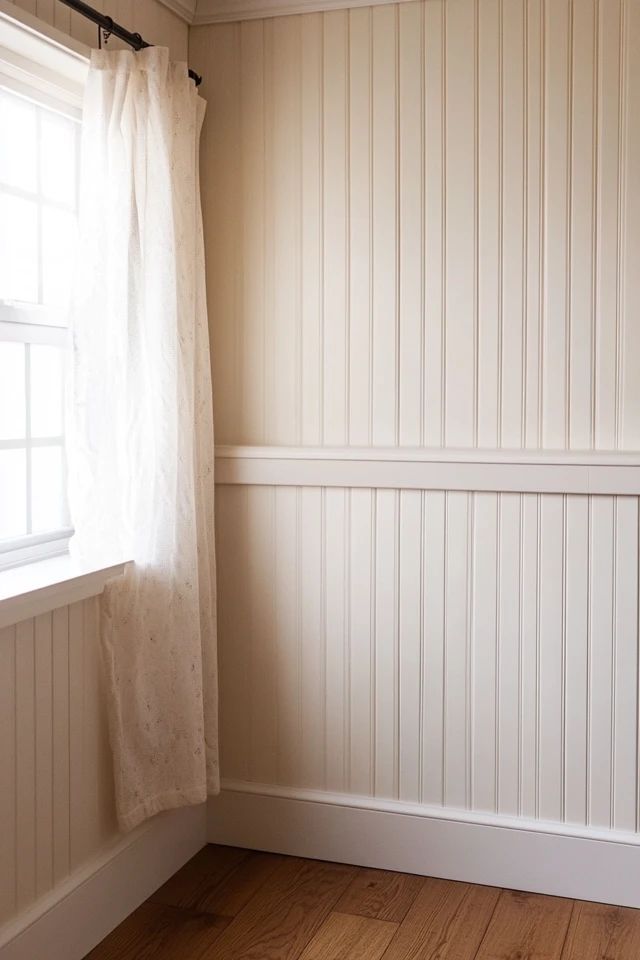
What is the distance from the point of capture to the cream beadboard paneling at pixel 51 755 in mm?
2070

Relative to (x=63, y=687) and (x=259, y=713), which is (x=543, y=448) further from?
(x=63, y=687)

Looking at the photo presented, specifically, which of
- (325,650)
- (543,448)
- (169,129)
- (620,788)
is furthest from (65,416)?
(620,788)

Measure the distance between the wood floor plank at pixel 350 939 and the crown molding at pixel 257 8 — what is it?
233cm

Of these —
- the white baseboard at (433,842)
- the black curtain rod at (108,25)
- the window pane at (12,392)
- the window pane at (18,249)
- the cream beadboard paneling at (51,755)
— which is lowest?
the white baseboard at (433,842)

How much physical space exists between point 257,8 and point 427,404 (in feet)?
3.85

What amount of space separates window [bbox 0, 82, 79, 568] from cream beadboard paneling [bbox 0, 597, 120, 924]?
0.26 m

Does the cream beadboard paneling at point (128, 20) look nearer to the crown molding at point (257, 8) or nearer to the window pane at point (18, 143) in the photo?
the crown molding at point (257, 8)

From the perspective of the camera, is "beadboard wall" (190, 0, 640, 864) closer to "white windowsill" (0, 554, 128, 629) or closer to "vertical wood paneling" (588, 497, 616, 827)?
"vertical wood paneling" (588, 497, 616, 827)

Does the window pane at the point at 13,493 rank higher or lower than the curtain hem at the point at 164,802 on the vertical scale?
higher

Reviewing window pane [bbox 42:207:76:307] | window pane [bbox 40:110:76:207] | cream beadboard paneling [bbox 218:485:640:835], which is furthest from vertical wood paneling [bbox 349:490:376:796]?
window pane [bbox 40:110:76:207]

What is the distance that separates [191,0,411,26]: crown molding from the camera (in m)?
2.68

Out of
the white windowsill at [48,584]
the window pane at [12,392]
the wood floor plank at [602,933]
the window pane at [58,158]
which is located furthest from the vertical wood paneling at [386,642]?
the window pane at [58,158]

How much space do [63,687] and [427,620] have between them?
3.18ft

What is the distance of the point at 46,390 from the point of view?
2.48m
